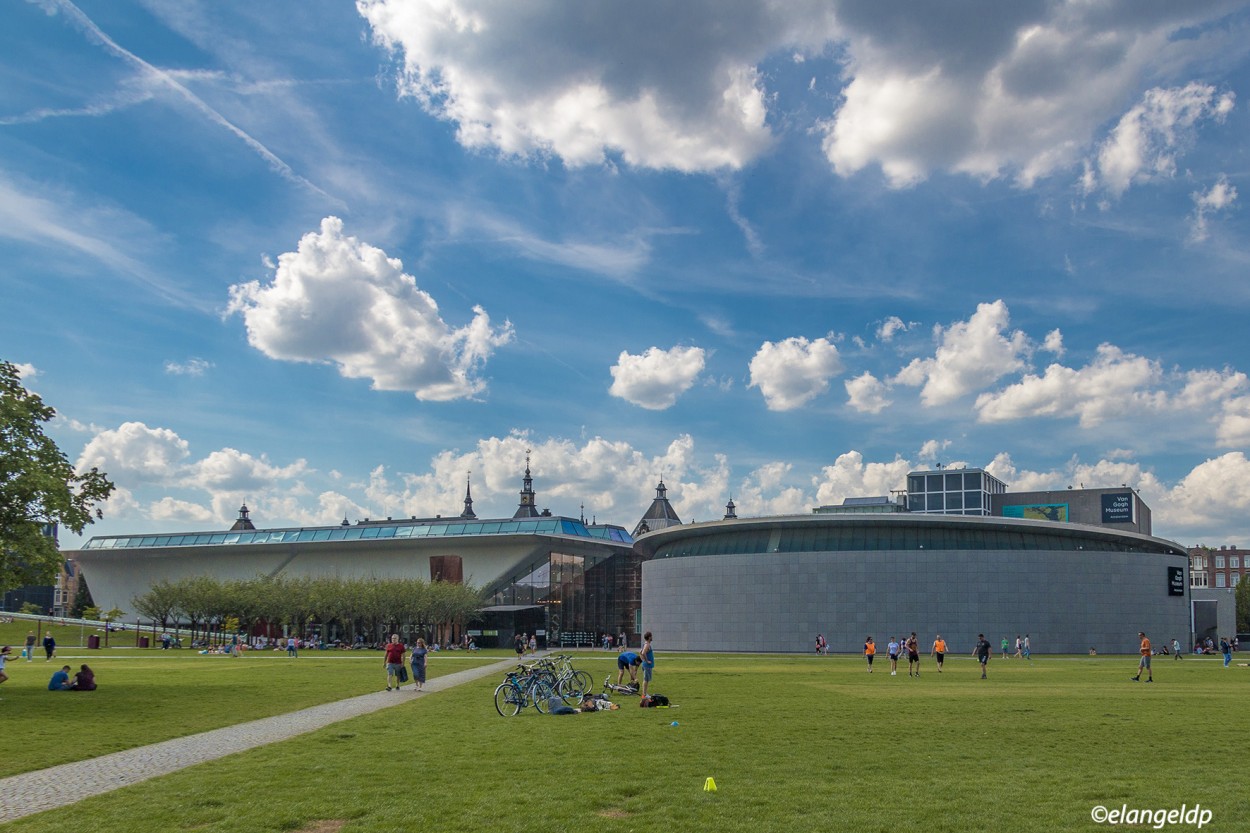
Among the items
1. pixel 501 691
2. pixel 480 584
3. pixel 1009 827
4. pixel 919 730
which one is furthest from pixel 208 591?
pixel 1009 827

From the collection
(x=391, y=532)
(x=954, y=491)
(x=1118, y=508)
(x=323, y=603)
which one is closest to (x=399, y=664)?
(x=323, y=603)

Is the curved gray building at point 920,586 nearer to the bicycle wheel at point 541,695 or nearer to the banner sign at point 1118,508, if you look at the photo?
the bicycle wheel at point 541,695

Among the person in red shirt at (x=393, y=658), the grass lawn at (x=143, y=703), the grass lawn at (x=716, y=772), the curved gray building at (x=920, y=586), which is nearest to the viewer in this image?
the grass lawn at (x=716, y=772)

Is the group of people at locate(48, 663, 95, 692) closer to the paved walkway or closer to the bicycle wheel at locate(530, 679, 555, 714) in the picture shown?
the paved walkway

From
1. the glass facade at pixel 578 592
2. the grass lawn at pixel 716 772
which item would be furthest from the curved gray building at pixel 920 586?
the grass lawn at pixel 716 772

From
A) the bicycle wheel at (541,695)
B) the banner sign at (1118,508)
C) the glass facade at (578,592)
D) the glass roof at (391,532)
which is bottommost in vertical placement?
the glass facade at (578,592)

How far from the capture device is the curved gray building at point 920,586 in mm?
82438

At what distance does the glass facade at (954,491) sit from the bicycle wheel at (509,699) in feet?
490

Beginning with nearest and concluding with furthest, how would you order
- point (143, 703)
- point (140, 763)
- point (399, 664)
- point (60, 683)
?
point (140, 763)
point (143, 703)
point (60, 683)
point (399, 664)

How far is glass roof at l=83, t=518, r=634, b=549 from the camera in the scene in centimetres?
11681

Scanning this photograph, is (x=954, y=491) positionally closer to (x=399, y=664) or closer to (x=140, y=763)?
(x=399, y=664)

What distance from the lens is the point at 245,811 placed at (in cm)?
1198

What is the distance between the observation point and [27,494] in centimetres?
3034

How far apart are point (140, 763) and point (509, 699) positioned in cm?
940
